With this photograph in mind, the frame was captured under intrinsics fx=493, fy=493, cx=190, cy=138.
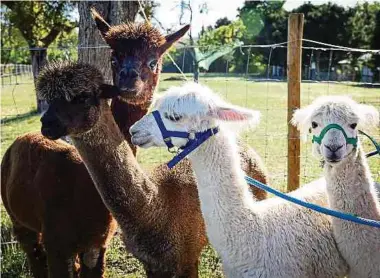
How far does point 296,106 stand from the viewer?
4.73 m

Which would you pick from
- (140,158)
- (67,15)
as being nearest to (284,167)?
(140,158)

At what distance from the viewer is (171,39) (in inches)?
156

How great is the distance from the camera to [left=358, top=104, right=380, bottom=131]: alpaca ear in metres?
2.79

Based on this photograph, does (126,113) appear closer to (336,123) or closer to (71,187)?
(71,187)

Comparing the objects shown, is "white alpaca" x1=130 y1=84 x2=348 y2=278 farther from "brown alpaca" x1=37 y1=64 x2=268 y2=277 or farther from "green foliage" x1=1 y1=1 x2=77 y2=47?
"green foliage" x1=1 y1=1 x2=77 y2=47

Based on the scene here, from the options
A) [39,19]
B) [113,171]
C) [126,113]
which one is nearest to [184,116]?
[113,171]

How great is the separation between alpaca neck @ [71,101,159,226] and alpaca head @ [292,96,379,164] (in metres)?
1.13

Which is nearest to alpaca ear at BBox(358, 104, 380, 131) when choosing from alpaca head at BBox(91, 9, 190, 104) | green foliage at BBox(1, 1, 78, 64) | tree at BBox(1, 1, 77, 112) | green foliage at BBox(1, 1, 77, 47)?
alpaca head at BBox(91, 9, 190, 104)

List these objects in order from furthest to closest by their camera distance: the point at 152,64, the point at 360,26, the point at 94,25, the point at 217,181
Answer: the point at 360,26
the point at 94,25
the point at 152,64
the point at 217,181

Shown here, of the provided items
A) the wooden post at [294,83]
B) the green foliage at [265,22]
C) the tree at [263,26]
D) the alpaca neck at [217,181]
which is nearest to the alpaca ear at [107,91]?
the alpaca neck at [217,181]

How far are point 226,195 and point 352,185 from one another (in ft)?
2.41

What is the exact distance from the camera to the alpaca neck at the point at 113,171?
306 centimetres

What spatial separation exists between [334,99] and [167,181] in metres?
1.28

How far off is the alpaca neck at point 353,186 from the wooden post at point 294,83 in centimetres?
171
